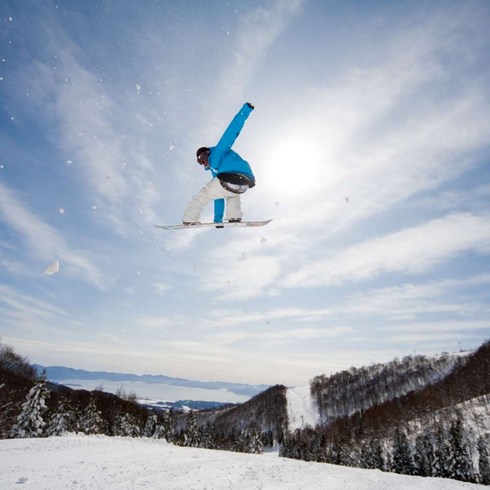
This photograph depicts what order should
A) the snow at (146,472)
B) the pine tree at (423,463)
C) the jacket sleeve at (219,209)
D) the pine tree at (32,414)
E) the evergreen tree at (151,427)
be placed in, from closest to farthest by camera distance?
1. the snow at (146,472)
2. the jacket sleeve at (219,209)
3. the pine tree at (32,414)
4. the pine tree at (423,463)
5. the evergreen tree at (151,427)

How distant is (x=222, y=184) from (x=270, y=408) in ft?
604

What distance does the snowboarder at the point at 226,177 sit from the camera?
7.82m

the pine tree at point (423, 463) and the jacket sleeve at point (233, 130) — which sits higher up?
the jacket sleeve at point (233, 130)

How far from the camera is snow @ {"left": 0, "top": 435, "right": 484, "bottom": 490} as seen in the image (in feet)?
30.1

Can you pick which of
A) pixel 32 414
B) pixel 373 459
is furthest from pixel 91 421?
pixel 373 459

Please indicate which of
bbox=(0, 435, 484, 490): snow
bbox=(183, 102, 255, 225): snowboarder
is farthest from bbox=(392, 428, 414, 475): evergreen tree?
bbox=(183, 102, 255, 225): snowboarder

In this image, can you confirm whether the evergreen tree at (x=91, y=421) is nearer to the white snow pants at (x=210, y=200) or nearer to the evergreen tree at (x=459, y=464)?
the evergreen tree at (x=459, y=464)

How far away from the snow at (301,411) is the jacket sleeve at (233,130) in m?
160

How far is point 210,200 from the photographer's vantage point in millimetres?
9273

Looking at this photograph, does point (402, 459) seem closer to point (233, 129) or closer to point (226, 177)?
point (226, 177)

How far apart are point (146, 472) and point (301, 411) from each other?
172762 millimetres

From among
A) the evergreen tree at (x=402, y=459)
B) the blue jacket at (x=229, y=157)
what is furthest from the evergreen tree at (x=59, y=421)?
the blue jacket at (x=229, y=157)

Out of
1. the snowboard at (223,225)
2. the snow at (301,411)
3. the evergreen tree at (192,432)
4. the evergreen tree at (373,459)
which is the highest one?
the snow at (301,411)

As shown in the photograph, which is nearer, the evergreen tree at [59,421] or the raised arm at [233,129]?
the raised arm at [233,129]
